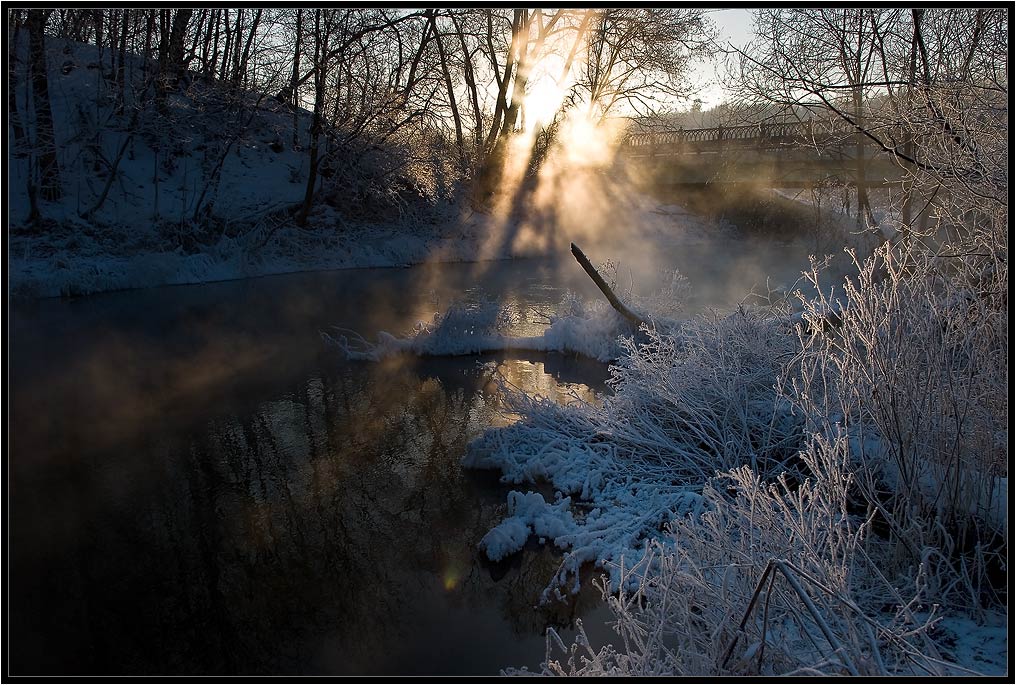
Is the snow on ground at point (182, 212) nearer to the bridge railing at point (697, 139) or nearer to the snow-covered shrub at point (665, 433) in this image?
the bridge railing at point (697, 139)

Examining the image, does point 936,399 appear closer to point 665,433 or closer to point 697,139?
point 665,433

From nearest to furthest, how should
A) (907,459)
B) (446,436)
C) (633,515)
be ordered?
(907,459), (633,515), (446,436)

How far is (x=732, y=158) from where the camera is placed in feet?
90.8

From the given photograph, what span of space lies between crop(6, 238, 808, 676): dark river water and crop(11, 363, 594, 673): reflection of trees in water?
0.02 metres

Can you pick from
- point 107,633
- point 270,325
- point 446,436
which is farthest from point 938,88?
point 270,325

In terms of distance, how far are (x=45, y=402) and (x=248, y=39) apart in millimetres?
20194

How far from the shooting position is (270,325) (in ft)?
48.7

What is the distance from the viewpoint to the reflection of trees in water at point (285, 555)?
16.4 feet

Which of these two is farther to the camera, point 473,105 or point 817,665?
point 473,105

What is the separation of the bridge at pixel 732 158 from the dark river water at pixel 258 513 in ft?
56.1

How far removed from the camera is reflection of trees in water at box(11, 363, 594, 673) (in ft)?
16.4

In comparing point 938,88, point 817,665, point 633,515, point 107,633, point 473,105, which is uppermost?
point 473,105

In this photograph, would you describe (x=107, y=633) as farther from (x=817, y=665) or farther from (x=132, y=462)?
(x=817, y=665)

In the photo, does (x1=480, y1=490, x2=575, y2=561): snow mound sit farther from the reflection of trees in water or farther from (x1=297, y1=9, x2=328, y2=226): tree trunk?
(x1=297, y1=9, x2=328, y2=226): tree trunk
